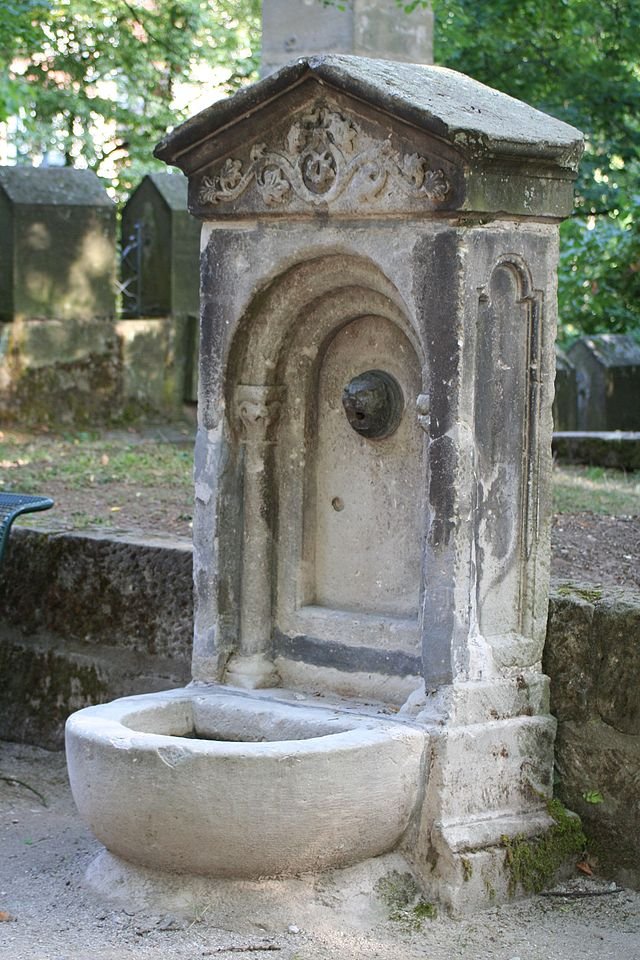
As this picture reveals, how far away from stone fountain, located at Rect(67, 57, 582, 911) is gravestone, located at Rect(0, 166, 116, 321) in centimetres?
454

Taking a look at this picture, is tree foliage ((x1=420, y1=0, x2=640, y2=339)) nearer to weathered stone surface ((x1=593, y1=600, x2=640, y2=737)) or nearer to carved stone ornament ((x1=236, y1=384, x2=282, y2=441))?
carved stone ornament ((x1=236, y1=384, x2=282, y2=441))

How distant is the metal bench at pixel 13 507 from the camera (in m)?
5.39

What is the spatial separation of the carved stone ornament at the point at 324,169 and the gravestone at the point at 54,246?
465cm

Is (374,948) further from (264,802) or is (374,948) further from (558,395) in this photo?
(558,395)

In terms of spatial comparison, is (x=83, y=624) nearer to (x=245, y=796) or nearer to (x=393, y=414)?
(x=393, y=414)

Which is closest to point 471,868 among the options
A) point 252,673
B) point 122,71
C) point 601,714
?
point 601,714

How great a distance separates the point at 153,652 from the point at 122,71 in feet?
39.6

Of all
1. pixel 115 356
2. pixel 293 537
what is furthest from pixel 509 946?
pixel 115 356

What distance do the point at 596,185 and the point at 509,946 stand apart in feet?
28.1

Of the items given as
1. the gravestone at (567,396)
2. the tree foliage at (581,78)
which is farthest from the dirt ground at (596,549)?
the tree foliage at (581,78)

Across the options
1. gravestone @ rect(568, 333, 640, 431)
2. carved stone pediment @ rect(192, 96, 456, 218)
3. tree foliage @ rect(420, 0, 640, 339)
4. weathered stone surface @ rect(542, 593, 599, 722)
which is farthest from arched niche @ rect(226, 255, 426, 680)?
tree foliage @ rect(420, 0, 640, 339)

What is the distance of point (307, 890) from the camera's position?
4180 millimetres

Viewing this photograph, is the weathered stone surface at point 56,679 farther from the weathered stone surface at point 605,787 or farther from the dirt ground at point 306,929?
the weathered stone surface at point 605,787

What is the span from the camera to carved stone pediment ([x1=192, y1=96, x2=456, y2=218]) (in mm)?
4238
